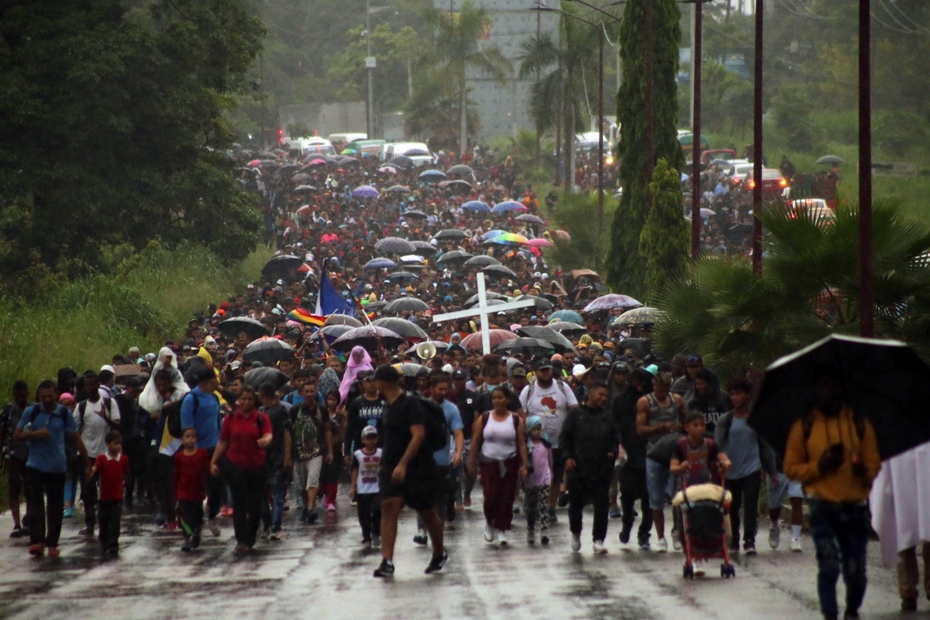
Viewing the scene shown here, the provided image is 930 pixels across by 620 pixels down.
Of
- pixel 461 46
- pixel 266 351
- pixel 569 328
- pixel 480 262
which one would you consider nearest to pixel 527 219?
pixel 480 262

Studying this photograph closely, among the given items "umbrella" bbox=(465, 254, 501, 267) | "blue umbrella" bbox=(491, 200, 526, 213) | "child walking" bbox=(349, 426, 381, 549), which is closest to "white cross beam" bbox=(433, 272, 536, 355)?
"child walking" bbox=(349, 426, 381, 549)

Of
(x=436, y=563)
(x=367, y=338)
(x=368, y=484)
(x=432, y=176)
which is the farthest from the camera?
(x=432, y=176)

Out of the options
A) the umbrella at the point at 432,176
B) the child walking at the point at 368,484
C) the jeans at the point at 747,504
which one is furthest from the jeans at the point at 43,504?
the umbrella at the point at 432,176

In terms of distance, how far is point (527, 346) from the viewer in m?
20.7

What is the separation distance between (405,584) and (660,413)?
9.22ft

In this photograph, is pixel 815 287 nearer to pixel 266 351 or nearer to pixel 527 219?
pixel 266 351

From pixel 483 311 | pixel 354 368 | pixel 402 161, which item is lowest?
pixel 354 368

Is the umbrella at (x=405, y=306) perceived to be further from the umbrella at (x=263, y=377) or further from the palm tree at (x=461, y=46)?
the palm tree at (x=461, y=46)

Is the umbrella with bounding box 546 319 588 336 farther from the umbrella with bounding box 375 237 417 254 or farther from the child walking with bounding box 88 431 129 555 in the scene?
the umbrella with bounding box 375 237 417 254

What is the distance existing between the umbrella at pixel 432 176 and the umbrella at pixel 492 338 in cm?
3919

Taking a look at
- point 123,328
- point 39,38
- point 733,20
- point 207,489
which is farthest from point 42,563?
point 733,20

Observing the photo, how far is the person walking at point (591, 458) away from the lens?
11.6 metres

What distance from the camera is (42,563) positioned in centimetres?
1177

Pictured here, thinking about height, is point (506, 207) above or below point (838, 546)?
above
